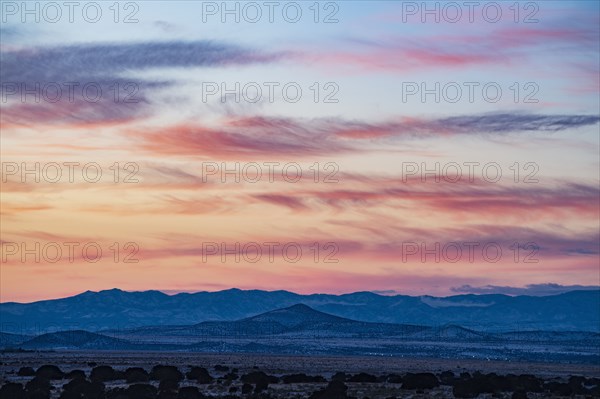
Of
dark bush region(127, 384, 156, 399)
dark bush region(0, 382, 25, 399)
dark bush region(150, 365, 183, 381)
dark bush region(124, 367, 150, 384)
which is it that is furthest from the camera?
dark bush region(150, 365, 183, 381)

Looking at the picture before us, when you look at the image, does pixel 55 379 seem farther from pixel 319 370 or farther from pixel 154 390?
pixel 319 370

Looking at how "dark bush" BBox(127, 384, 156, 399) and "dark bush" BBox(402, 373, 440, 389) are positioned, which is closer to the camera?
"dark bush" BBox(127, 384, 156, 399)

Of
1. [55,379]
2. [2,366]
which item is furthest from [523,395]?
[2,366]

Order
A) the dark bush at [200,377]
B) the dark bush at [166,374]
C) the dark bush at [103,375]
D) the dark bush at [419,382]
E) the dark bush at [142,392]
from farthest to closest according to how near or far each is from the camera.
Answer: the dark bush at [166,374], the dark bush at [103,375], the dark bush at [200,377], the dark bush at [419,382], the dark bush at [142,392]

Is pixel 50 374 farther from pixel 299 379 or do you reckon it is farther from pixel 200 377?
pixel 299 379

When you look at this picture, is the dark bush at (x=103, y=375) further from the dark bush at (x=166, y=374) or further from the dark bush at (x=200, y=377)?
the dark bush at (x=200, y=377)

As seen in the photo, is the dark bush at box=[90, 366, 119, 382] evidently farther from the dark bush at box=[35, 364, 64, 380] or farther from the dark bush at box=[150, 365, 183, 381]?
the dark bush at box=[150, 365, 183, 381]

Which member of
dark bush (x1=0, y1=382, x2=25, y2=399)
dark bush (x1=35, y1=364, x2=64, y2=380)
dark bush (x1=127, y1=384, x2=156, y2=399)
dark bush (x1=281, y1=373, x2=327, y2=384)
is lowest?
dark bush (x1=281, y1=373, x2=327, y2=384)

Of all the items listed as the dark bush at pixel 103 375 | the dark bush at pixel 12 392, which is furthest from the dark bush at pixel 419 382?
the dark bush at pixel 12 392

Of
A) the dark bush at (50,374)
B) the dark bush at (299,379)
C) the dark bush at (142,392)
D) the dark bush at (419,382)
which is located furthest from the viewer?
the dark bush at (50,374)

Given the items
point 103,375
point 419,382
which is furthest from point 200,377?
point 419,382

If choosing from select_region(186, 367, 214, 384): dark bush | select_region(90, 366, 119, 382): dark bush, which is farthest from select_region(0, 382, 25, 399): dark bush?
select_region(186, 367, 214, 384): dark bush
